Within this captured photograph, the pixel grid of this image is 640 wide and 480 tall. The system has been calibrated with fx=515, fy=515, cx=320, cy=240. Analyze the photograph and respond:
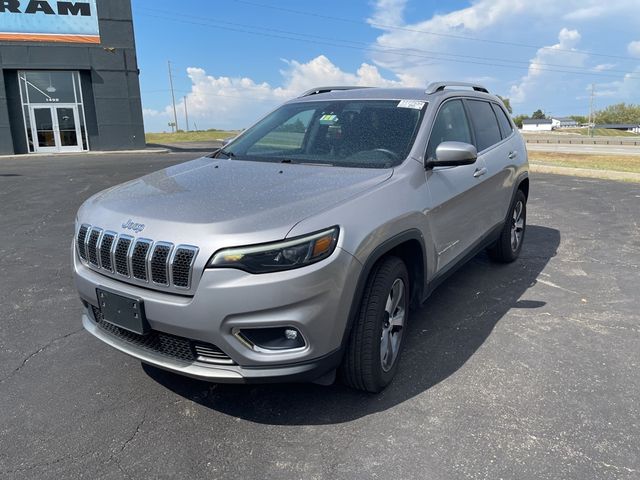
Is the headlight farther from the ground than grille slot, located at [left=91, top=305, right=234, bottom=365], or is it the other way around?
the headlight

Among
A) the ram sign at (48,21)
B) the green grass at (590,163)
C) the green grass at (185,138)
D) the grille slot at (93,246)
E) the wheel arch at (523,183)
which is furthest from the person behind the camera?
the green grass at (185,138)

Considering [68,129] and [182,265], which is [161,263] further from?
[68,129]

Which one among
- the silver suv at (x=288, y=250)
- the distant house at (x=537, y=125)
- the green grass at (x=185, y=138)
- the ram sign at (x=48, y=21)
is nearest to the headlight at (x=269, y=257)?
the silver suv at (x=288, y=250)

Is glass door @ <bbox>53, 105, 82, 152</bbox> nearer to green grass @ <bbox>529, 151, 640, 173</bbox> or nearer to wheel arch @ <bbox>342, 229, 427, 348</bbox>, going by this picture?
green grass @ <bbox>529, 151, 640, 173</bbox>

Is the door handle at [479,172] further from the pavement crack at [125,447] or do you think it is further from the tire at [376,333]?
the pavement crack at [125,447]

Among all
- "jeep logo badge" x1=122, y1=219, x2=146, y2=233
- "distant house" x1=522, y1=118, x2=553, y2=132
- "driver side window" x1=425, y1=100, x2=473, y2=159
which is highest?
"distant house" x1=522, y1=118, x2=553, y2=132

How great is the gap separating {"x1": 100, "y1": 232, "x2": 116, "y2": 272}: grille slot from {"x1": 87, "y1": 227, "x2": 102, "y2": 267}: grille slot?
0.06 meters

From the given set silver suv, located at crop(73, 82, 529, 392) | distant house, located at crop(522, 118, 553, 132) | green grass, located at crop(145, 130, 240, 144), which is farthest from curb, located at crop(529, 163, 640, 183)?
distant house, located at crop(522, 118, 553, 132)

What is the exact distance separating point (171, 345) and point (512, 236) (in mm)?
4091

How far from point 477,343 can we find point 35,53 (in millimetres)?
28185

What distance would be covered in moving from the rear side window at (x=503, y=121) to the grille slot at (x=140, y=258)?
410 cm

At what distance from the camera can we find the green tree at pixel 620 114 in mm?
132375

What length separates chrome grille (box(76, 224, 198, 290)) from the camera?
95.4 inches

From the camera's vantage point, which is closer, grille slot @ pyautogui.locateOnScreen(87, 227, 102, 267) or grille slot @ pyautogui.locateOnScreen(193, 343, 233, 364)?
grille slot @ pyautogui.locateOnScreen(193, 343, 233, 364)
